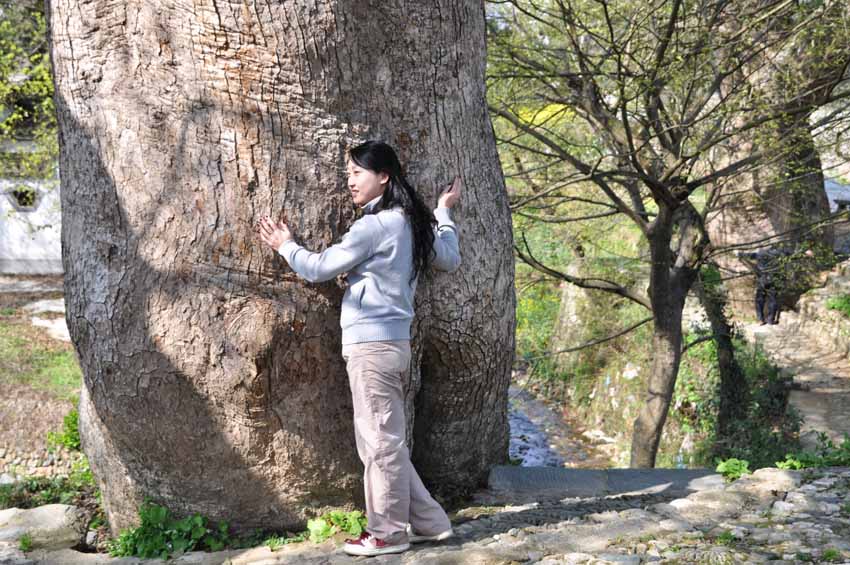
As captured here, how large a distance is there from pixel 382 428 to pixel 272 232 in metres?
1.02

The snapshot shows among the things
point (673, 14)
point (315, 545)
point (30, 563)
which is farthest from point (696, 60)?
point (30, 563)

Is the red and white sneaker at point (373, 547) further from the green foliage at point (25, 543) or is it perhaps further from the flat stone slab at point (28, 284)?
the flat stone slab at point (28, 284)

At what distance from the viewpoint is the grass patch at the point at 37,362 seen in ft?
35.7

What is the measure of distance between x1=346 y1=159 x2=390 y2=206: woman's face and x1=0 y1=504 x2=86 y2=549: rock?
2630 mm

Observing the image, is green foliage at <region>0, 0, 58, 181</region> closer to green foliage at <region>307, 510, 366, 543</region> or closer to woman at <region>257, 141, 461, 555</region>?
green foliage at <region>307, 510, 366, 543</region>

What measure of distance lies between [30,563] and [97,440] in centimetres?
71

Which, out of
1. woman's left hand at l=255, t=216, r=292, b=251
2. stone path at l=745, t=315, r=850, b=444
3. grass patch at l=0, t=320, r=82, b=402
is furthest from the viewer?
grass patch at l=0, t=320, r=82, b=402

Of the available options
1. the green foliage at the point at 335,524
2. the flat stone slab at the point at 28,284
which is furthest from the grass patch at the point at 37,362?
the green foliage at the point at 335,524

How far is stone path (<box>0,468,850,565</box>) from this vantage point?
12.1 ft

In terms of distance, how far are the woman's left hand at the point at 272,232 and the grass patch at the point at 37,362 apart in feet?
24.4

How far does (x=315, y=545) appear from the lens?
4230mm

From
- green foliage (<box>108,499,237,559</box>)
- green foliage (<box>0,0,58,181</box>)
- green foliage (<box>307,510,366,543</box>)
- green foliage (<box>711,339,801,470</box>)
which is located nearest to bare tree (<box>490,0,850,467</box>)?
green foliage (<box>711,339,801,470</box>)

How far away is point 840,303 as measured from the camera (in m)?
12.4

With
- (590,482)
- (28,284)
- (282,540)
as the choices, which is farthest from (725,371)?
(28,284)
